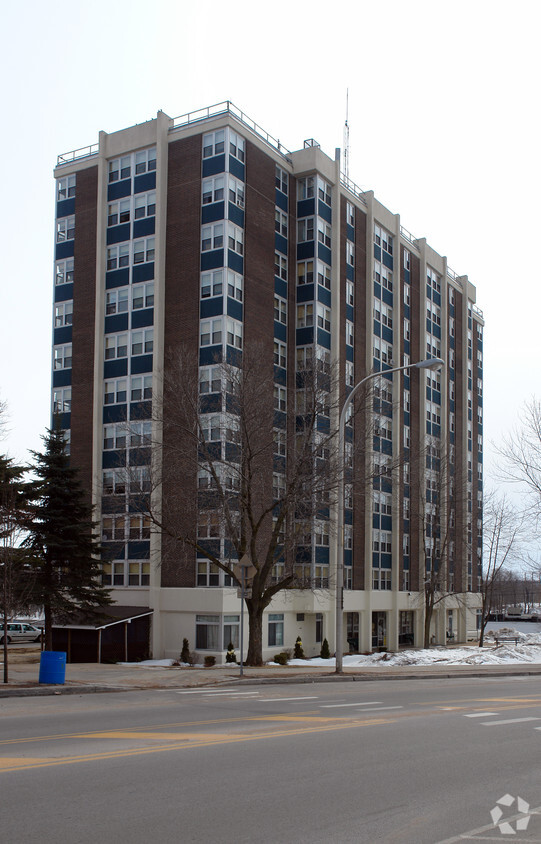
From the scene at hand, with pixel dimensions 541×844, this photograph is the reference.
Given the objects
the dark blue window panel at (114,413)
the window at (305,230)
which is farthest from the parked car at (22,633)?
the window at (305,230)

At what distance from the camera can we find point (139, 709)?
51.0ft

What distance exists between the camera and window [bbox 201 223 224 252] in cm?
4381

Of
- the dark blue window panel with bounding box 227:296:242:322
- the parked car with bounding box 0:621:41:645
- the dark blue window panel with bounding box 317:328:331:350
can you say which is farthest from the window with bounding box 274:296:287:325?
the parked car with bounding box 0:621:41:645

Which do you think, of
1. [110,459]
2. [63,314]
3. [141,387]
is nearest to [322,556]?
[110,459]

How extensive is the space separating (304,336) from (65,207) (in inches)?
620

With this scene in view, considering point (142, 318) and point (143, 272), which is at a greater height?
point (143, 272)

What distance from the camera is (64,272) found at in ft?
162

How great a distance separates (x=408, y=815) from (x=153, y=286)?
39.7 m

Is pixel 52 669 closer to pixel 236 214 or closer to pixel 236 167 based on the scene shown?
pixel 236 214

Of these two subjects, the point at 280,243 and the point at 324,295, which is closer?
the point at 280,243

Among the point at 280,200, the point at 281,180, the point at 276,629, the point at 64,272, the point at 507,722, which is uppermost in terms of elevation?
the point at 281,180

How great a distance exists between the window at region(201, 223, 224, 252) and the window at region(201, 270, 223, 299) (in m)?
1.37

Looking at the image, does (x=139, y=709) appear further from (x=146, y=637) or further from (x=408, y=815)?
(x=146, y=637)

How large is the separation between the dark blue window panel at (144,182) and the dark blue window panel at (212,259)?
5292mm
